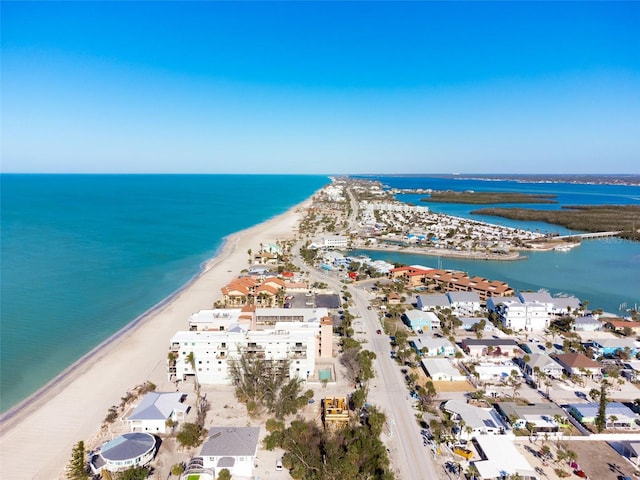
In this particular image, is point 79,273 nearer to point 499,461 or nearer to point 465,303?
point 465,303

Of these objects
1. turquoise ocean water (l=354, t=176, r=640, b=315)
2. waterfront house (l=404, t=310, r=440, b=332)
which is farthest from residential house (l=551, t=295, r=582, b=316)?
waterfront house (l=404, t=310, r=440, b=332)

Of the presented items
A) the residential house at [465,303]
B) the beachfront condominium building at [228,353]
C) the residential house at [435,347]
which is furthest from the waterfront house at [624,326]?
the beachfront condominium building at [228,353]

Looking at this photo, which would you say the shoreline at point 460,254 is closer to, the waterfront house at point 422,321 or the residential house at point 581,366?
the waterfront house at point 422,321

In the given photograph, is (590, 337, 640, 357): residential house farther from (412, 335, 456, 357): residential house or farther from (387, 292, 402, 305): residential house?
(387, 292, 402, 305): residential house

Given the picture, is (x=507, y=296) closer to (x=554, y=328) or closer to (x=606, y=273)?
(x=554, y=328)

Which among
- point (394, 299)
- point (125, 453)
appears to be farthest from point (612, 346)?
point (125, 453)

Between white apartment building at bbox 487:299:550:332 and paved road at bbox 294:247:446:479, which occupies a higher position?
white apartment building at bbox 487:299:550:332

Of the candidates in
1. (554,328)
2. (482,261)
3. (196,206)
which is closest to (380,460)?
(554,328)
